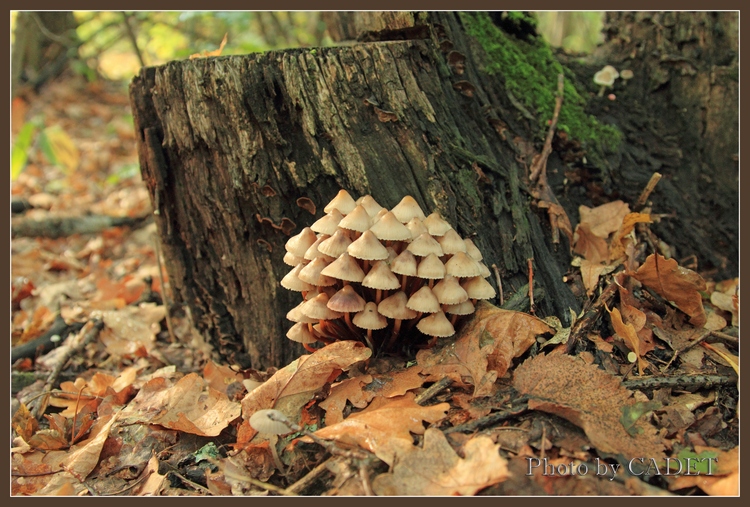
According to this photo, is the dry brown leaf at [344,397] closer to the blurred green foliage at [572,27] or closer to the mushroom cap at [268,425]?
the mushroom cap at [268,425]

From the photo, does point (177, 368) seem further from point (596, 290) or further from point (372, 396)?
point (596, 290)

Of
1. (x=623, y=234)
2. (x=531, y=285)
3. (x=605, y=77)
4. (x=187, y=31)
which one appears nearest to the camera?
(x=531, y=285)

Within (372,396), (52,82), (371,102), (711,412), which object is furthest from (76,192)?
(711,412)

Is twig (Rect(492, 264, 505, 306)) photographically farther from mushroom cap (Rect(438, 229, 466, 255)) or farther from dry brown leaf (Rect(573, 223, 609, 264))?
dry brown leaf (Rect(573, 223, 609, 264))

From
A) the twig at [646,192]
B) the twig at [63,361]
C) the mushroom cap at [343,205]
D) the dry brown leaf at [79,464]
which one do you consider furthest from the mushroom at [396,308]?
the twig at [63,361]

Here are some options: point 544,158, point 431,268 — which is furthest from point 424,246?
point 544,158

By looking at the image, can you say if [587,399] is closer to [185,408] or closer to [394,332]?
[394,332]

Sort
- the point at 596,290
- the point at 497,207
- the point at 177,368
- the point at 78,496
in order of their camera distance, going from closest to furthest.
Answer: the point at 78,496 → the point at 596,290 → the point at 497,207 → the point at 177,368
